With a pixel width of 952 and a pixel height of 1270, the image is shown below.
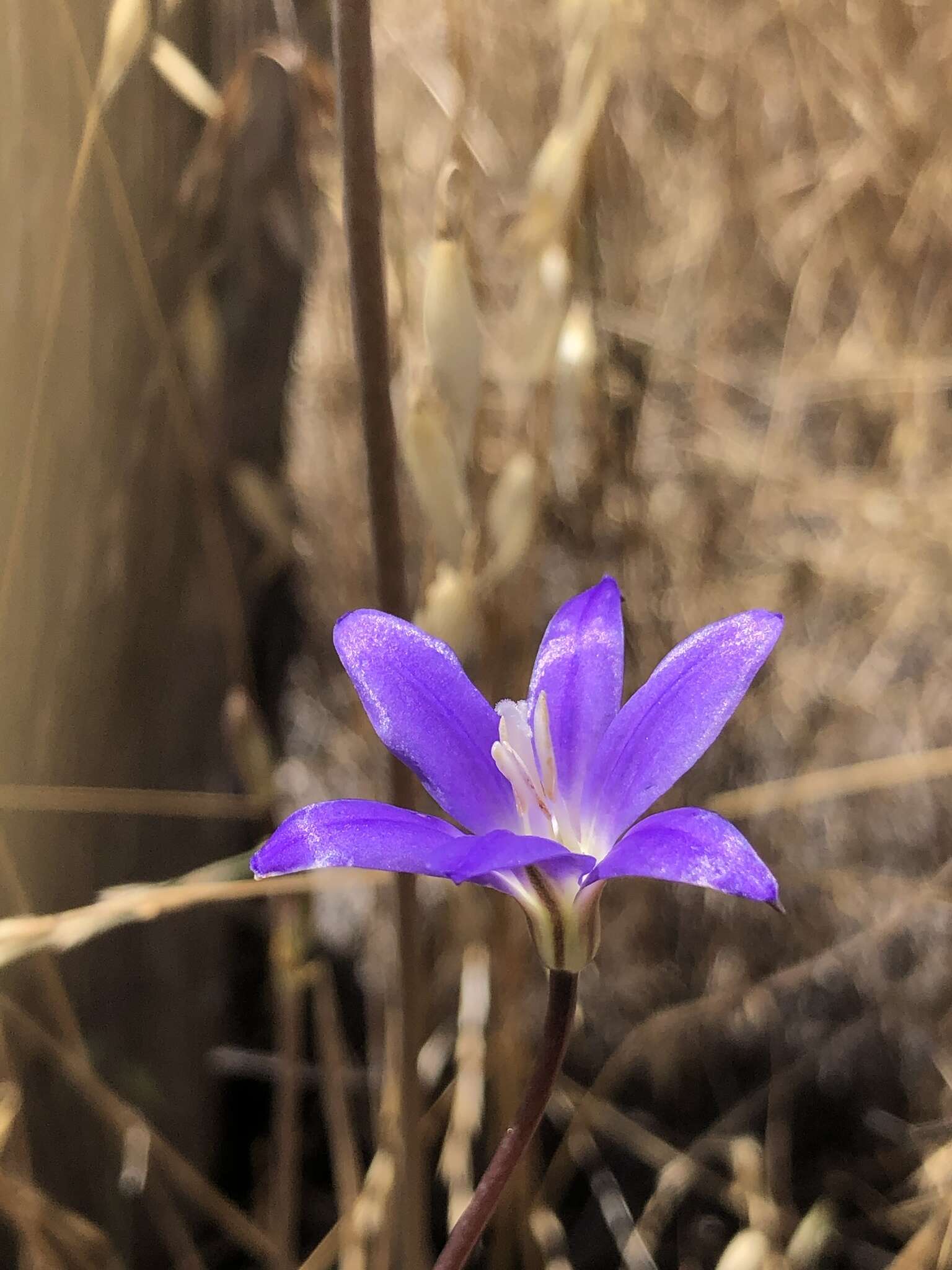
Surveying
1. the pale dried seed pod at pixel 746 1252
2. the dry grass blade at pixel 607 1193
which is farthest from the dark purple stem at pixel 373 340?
the dry grass blade at pixel 607 1193

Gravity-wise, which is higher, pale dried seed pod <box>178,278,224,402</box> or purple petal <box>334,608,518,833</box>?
pale dried seed pod <box>178,278,224,402</box>

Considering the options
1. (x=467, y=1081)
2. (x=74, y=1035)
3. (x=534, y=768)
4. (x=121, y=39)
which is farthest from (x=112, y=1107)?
(x=121, y=39)

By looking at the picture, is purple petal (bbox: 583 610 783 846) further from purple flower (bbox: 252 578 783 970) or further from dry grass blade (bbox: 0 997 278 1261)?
dry grass blade (bbox: 0 997 278 1261)

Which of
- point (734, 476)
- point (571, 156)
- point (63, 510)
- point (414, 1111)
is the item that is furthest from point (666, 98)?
point (414, 1111)

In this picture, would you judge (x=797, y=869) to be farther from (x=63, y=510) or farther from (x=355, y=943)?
(x=63, y=510)

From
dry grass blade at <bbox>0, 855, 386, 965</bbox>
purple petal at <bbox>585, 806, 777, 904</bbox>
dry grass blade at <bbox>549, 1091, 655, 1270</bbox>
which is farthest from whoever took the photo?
dry grass blade at <bbox>549, 1091, 655, 1270</bbox>

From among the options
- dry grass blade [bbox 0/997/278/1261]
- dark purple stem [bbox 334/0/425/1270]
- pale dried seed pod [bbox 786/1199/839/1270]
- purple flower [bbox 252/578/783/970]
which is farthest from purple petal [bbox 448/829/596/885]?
pale dried seed pod [bbox 786/1199/839/1270]

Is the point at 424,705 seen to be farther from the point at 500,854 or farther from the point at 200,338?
the point at 200,338
